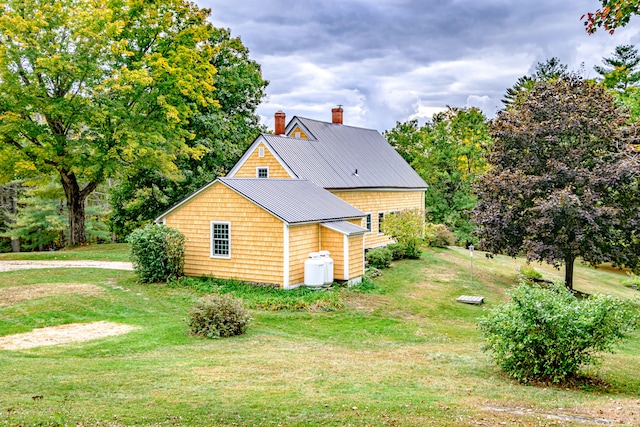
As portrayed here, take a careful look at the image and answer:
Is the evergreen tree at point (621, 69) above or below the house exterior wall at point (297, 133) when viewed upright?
above

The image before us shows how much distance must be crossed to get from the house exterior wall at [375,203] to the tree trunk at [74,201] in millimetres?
14132

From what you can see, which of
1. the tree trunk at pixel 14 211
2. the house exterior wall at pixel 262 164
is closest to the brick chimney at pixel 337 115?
the house exterior wall at pixel 262 164

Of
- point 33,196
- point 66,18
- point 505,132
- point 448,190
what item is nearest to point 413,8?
point 505,132

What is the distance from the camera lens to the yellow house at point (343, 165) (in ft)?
86.7

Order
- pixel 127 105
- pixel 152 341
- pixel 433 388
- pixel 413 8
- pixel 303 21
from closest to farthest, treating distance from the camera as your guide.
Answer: pixel 433 388 → pixel 152 341 → pixel 413 8 → pixel 303 21 → pixel 127 105

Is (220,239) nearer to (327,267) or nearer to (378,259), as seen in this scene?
(327,267)

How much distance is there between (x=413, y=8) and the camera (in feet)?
55.6

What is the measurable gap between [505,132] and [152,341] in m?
18.3

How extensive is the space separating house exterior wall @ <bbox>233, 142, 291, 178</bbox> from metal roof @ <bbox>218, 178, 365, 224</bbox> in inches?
84.2

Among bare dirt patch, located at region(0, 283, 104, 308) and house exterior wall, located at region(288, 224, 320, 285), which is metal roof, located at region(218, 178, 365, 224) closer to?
house exterior wall, located at region(288, 224, 320, 285)

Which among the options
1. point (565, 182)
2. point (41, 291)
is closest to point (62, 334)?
point (41, 291)

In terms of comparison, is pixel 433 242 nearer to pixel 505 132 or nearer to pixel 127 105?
pixel 505 132

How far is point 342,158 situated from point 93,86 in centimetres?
1383

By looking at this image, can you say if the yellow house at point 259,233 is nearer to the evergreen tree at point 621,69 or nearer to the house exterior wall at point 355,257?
the house exterior wall at point 355,257
